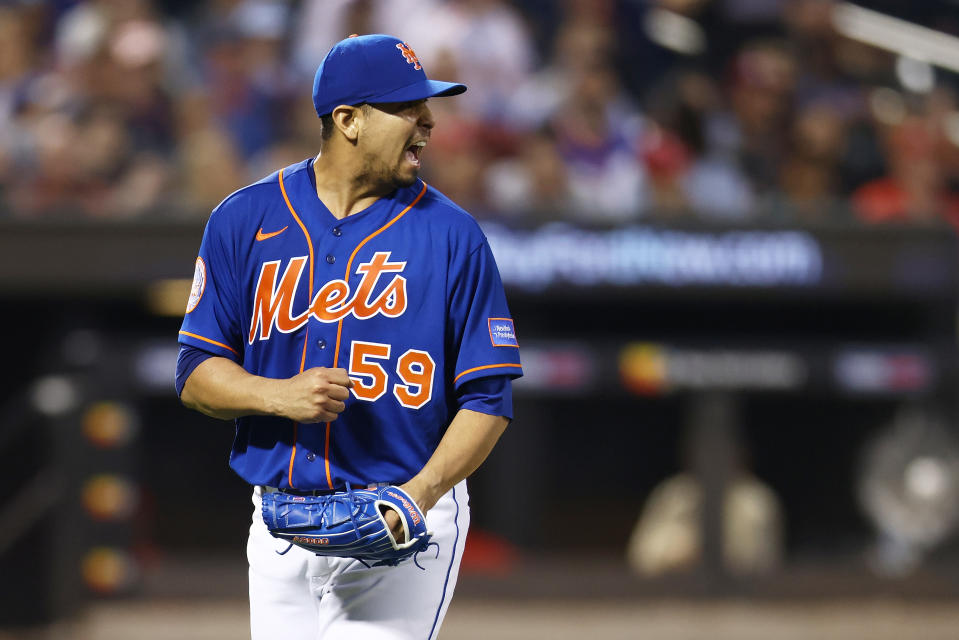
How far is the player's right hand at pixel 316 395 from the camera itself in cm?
234

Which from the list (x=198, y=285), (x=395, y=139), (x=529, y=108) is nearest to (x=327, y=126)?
(x=395, y=139)

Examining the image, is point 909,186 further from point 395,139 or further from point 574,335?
point 395,139

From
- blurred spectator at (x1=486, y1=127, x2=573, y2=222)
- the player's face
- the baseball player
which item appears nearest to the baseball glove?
the baseball player

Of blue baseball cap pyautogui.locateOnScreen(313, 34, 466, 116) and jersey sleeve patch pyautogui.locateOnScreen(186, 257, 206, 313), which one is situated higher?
blue baseball cap pyautogui.locateOnScreen(313, 34, 466, 116)

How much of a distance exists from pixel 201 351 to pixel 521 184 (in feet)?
13.8

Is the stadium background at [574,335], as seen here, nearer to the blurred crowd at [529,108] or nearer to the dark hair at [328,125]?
the blurred crowd at [529,108]

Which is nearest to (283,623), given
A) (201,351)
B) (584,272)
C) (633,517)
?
(201,351)

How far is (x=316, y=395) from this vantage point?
92.4 inches

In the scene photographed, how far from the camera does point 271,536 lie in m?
2.61

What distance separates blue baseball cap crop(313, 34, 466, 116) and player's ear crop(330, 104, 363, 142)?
0.02 metres

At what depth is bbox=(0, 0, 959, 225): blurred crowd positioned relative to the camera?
6.36m

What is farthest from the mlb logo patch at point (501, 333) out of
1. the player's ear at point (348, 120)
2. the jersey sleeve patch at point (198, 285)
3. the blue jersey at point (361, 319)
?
the jersey sleeve patch at point (198, 285)

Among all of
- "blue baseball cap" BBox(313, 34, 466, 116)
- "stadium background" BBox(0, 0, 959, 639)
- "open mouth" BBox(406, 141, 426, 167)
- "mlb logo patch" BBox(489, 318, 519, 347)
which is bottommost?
"stadium background" BBox(0, 0, 959, 639)

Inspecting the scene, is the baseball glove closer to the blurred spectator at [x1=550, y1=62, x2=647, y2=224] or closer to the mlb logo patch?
the mlb logo patch
